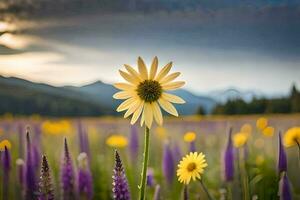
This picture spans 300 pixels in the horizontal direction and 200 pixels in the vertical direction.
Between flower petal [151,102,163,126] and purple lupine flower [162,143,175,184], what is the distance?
0.75m

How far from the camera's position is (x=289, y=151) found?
8.81 feet

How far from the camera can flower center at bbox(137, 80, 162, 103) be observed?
4.08 feet

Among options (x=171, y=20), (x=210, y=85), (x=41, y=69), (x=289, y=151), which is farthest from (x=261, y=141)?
(x=41, y=69)

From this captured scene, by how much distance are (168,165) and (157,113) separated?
0.79 m

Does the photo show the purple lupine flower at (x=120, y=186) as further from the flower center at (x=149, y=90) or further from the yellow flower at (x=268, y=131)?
the yellow flower at (x=268, y=131)

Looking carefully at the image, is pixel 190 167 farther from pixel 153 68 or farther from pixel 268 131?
pixel 268 131

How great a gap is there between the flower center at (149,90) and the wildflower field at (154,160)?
0.49ft

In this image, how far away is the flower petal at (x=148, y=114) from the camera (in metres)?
1.19

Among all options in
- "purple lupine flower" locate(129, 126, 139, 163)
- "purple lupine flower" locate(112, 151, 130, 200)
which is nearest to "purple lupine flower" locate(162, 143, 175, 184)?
"purple lupine flower" locate(129, 126, 139, 163)

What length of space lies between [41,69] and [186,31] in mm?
512

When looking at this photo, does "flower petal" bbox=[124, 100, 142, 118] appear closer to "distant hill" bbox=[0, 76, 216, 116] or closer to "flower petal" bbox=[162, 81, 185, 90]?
Answer: "flower petal" bbox=[162, 81, 185, 90]

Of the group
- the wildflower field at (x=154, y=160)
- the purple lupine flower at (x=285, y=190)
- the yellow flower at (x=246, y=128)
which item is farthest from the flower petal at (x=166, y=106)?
the yellow flower at (x=246, y=128)

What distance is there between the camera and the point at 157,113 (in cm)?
121

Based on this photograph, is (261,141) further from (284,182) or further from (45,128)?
(284,182)
